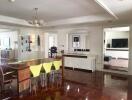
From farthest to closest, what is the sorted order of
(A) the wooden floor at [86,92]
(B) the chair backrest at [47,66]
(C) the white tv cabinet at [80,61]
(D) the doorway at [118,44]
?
(D) the doorway at [118,44]
(C) the white tv cabinet at [80,61]
(B) the chair backrest at [47,66]
(A) the wooden floor at [86,92]

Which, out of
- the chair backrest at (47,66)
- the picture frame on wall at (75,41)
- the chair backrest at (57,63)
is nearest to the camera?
the chair backrest at (47,66)

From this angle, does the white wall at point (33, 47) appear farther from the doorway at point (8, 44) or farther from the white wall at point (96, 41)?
the white wall at point (96, 41)

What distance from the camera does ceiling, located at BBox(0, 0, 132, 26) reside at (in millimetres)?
3506

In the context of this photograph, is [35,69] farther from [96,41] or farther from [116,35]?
[116,35]

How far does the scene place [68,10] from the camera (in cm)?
455

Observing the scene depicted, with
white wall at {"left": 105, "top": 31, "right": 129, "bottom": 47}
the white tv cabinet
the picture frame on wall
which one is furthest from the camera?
white wall at {"left": 105, "top": 31, "right": 129, "bottom": 47}

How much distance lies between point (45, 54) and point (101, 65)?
3.83m

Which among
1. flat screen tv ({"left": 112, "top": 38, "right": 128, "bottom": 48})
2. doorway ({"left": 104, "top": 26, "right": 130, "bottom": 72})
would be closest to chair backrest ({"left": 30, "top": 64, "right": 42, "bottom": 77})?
doorway ({"left": 104, "top": 26, "right": 130, "bottom": 72})

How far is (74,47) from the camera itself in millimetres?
7012

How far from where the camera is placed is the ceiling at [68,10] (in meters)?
3.51

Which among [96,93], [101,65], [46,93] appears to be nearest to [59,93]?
[46,93]

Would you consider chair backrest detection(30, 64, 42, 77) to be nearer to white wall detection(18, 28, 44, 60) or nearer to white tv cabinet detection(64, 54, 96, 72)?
white tv cabinet detection(64, 54, 96, 72)

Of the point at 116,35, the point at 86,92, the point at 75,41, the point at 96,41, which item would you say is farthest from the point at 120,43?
the point at 86,92

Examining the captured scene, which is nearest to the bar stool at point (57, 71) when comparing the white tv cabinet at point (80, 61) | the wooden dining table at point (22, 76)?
the wooden dining table at point (22, 76)
